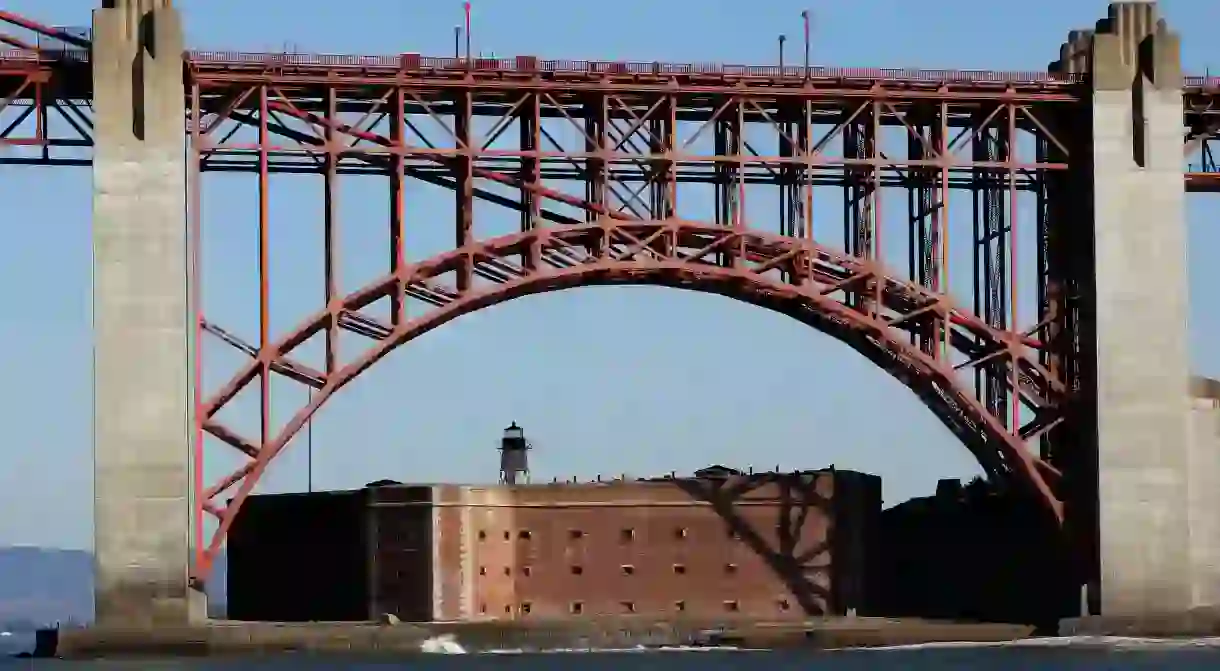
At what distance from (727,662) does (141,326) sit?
2212 cm

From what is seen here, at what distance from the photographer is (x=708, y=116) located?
329ft

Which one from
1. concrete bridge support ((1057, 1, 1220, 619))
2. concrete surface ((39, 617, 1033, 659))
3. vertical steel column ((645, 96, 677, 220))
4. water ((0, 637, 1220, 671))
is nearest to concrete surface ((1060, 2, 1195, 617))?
concrete bridge support ((1057, 1, 1220, 619))

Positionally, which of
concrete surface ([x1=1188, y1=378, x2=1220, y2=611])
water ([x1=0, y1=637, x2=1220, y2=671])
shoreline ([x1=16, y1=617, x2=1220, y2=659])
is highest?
concrete surface ([x1=1188, y1=378, x2=1220, y2=611])

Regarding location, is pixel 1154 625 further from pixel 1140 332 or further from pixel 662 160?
pixel 662 160

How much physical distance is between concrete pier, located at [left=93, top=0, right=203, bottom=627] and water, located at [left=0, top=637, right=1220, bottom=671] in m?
3.06

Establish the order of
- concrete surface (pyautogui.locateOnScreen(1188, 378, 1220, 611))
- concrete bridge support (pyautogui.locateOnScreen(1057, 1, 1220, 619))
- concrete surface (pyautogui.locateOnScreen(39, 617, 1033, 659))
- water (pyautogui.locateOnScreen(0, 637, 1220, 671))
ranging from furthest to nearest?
concrete surface (pyautogui.locateOnScreen(1188, 378, 1220, 611)) → concrete bridge support (pyautogui.locateOnScreen(1057, 1, 1220, 619)) → water (pyautogui.locateOnScreen(0, 637, 1220, 671)) → concrete surface (pyautogui.locateOnScreen(39, 617, 1033, 659))

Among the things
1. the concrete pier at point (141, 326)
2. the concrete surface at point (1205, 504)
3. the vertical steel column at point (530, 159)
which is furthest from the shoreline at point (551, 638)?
the vertical steel column at point (530, 159)

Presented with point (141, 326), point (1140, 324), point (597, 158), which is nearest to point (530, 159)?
point (597, 158)

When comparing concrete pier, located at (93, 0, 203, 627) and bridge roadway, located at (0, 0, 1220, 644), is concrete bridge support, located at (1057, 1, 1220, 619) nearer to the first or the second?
bridge roadway, located at (0, 0, 1220, 644)

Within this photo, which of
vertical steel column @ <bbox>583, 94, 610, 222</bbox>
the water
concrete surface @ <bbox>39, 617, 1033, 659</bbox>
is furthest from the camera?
vertical steel column @ <bbox>583, 94, 610, 222</bbox>

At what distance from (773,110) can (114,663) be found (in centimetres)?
2942

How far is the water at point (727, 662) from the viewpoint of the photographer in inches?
3654

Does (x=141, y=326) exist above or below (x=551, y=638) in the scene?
above

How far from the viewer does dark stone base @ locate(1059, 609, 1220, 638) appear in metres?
100
